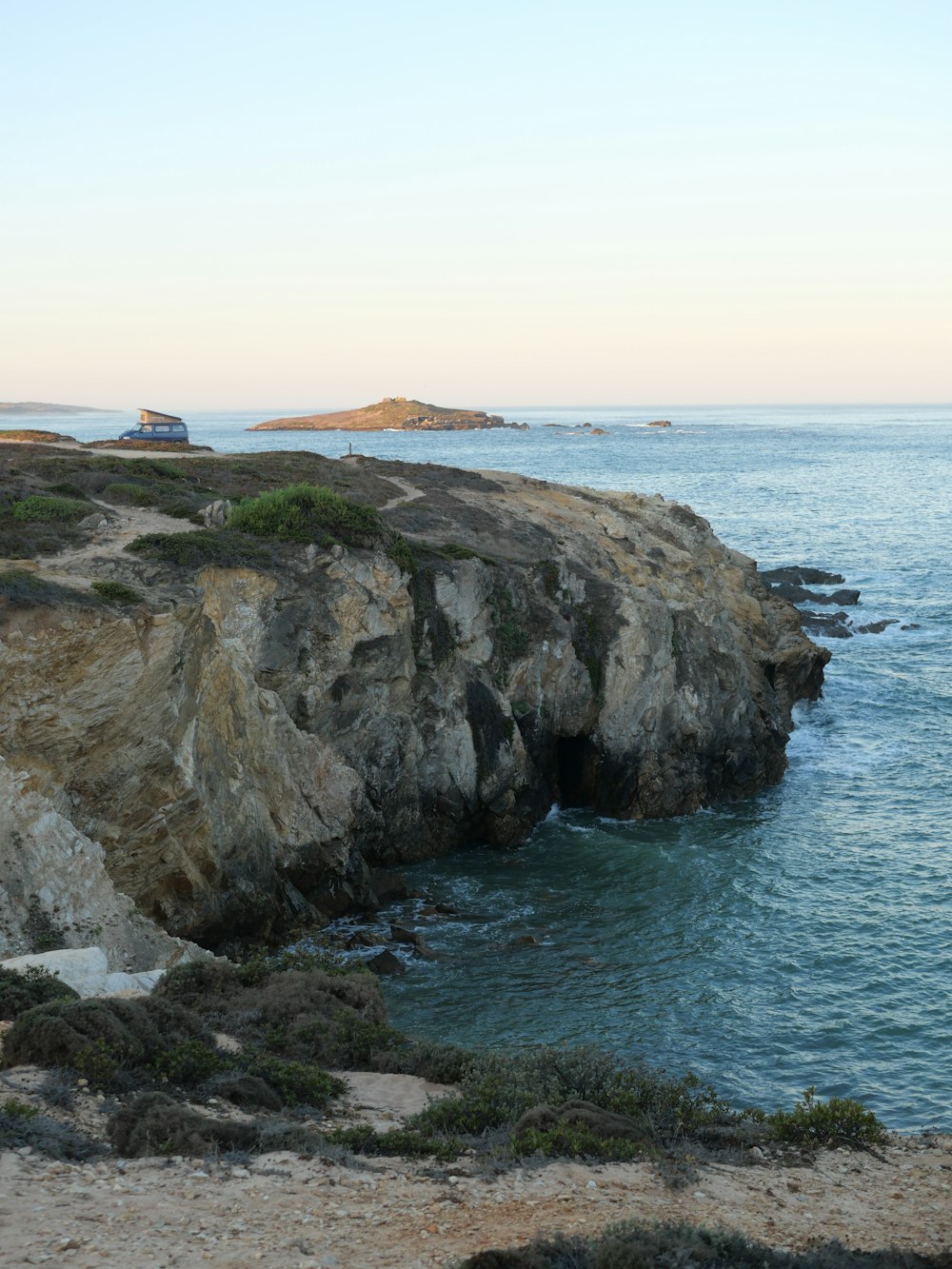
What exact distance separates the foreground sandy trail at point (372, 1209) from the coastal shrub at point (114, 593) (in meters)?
14.6

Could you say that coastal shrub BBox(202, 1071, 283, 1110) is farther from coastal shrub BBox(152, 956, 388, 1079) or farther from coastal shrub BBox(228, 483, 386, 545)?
coastal shrub BBox(228, 483, 386, 545)

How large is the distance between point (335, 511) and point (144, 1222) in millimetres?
25841

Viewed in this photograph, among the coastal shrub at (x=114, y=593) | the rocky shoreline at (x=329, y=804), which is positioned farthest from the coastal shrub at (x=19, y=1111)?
the coastal shrub at (x=114, y=593)

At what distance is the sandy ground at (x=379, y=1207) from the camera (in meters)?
10.3

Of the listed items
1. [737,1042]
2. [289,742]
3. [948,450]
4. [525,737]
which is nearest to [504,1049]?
[737,1042]

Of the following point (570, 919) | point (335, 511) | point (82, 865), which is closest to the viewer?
point (82, 865)

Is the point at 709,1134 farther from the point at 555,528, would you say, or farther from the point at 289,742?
the point at 555,528

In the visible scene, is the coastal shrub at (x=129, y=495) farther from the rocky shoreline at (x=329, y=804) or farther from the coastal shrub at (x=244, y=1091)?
the coastal shrub at (x=244, y=1091)

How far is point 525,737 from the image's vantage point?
1427 inches

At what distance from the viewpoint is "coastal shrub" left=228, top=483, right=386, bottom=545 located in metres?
33.8

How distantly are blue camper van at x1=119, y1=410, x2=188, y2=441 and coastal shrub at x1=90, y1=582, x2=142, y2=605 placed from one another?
41.2 meters

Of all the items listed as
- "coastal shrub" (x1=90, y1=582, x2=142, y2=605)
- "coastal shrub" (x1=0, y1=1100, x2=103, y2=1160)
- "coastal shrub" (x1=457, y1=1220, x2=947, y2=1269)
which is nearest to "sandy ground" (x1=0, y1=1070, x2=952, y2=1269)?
"coastal shrub" (x1=0, y1=1100, x2=103, y2=1160)

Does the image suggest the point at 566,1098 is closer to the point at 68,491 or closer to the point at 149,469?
the point at 68,491

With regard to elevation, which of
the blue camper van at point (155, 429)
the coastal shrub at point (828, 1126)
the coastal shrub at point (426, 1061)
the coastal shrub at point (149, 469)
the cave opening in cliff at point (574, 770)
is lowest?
the cave opening in cliff at point (574, 770)
